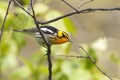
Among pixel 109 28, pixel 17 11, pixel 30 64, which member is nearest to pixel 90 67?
pixel 30 64

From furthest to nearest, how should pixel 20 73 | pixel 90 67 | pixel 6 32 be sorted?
1. pixel 20 73
2. pixel 90 67
3. pixel 6 32

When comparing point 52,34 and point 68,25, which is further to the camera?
point 68,25

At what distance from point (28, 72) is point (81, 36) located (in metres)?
3.38

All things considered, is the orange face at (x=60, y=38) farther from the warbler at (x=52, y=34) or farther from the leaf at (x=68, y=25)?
the leaf at (x=68, y=25)

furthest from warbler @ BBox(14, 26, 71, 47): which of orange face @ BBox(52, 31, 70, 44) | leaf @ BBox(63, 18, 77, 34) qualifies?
leaf @ BBox(63, 18, 77, 34)

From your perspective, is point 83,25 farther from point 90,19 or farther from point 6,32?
point 6,32

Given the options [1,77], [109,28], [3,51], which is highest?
[3,51]

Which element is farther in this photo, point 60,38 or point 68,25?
point 68,25

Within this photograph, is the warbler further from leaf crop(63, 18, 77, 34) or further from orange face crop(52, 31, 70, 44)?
leaf crop(63, 18, 77, 34)

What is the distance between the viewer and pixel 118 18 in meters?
6.97

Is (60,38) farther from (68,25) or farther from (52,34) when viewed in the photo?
(68,25)

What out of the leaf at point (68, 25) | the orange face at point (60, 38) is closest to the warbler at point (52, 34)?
the orange face at point (60, 38)

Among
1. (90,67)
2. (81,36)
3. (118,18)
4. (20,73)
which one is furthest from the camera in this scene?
(118,18)

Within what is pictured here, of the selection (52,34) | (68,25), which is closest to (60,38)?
(52,34)
